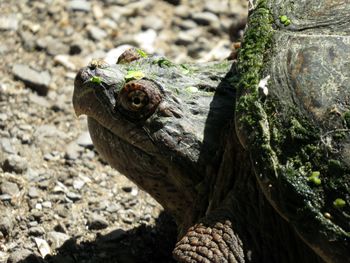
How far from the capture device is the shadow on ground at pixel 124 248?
5.21 meters

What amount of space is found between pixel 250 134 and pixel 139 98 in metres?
0.91

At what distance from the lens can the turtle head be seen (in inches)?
185

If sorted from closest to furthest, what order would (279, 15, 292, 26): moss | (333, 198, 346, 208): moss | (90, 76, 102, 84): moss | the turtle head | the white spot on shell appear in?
(333, 198, 346, 208): moss, the white spot on shell, (279, 15, 292, 26): moss, the turtle head, (90, 76, 102, 84): moss

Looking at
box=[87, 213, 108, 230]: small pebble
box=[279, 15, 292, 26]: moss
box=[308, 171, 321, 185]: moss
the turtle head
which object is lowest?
box=[308, 171, 321, 185]: moss

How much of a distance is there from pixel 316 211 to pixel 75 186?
2608 mm

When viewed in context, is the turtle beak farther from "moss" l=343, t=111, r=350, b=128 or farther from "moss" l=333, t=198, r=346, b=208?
"moss" l=333, t=198, r=346, b=208

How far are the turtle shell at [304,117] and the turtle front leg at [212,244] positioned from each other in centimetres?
48

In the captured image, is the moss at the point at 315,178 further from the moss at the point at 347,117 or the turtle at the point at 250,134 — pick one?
the moss at the point at 347,117

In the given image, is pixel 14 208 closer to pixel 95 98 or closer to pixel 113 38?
pixel 95 98

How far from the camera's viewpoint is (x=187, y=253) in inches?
173

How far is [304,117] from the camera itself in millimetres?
4004

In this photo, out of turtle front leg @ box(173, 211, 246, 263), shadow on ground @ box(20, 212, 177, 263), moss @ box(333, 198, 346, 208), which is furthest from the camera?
shadow on ground @ box(20, 212, 177, 263)

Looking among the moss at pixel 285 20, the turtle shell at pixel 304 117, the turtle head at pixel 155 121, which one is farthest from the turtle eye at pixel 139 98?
the moss at pixel 285 20

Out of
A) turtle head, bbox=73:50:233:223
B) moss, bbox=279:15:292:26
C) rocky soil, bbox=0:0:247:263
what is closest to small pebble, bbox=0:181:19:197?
rocky soil, bbox=0:0:247:263
